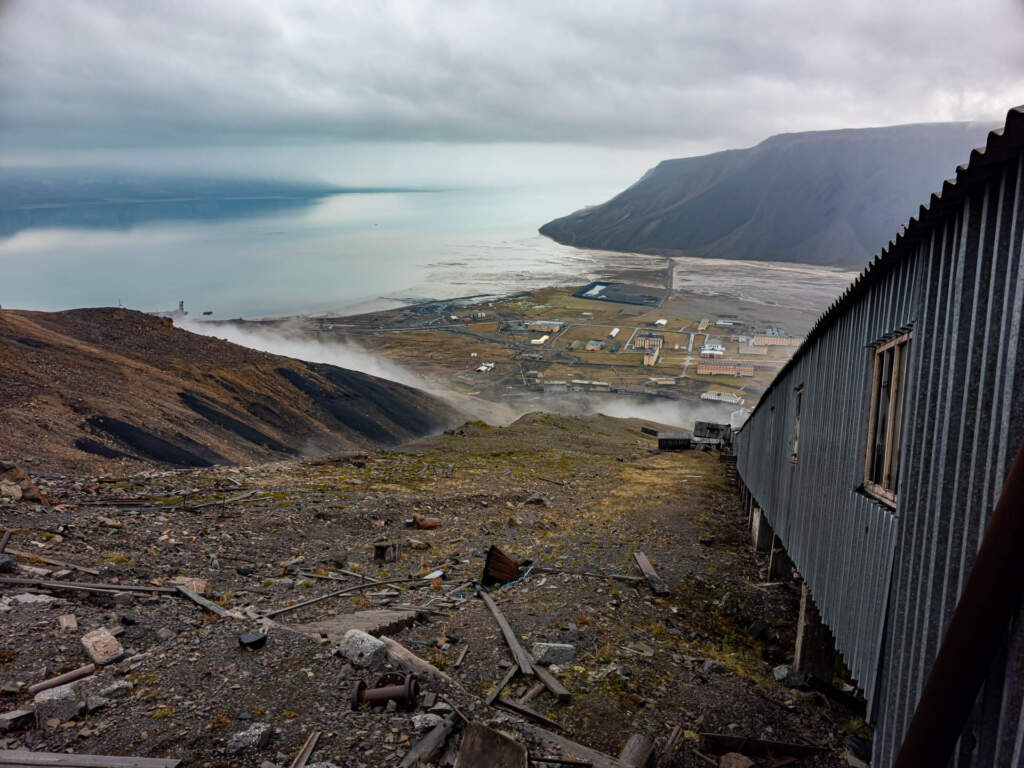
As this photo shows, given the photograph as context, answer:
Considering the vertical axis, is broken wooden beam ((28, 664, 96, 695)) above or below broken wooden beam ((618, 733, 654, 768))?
above

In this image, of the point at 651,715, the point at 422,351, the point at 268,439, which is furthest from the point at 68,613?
the point at 422,351

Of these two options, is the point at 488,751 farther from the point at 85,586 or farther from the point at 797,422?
the point at 797,422

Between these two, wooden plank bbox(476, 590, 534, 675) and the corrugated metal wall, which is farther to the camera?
wooden plank bbox(476, 590, 534, 675)

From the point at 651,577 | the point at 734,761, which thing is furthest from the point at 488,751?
the point at 651,577

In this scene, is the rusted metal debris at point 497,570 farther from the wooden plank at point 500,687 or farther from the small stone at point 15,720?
the small stone at point 15,720

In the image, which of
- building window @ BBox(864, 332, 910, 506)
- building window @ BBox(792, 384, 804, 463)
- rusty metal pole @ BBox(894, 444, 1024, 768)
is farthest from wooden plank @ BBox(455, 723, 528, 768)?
building window @ BBox(792, 384, 804, 463)

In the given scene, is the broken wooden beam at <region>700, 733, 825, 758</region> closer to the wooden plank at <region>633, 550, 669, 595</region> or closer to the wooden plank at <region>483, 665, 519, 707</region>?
the wooden plank at <region>483, 665, 519, 707</region>
